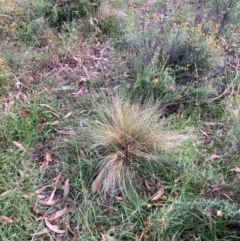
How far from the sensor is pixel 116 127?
8.41 ft

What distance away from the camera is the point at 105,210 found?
229cm

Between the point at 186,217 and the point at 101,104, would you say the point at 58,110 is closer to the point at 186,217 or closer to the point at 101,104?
the point at 101,104

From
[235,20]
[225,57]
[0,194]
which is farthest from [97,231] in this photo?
[235,20]

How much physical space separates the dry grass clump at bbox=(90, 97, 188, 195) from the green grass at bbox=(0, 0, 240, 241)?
0.01 m

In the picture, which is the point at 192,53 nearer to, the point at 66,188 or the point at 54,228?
the point at 66,188

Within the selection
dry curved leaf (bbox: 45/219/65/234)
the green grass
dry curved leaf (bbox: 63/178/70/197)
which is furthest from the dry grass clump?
dry curved leaf (bbox: 45/219/65/234)

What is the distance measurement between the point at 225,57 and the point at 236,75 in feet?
1.19

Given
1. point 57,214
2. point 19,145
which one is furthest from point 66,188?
point 19,145

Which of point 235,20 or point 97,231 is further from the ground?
point 235,20

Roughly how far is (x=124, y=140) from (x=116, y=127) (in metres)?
0.12

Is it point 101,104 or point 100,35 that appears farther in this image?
point 100,35

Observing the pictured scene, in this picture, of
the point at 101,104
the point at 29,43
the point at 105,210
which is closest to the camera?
the point at 105,210

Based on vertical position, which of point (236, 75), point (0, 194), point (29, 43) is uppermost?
point (236, 75)

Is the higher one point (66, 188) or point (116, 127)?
point (116, 127)
